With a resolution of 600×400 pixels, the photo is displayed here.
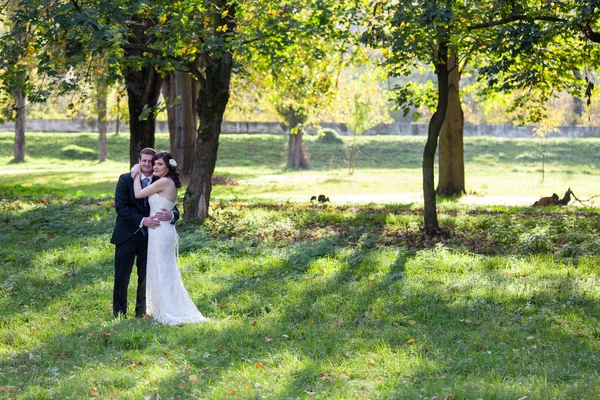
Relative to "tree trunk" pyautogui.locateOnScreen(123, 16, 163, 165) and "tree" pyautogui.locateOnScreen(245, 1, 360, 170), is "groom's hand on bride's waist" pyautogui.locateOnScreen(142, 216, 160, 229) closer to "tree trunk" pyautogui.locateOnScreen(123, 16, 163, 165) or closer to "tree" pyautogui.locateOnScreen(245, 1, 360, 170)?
"tree" pyautogui.locateOnScreen(245, 1, 360, 170)

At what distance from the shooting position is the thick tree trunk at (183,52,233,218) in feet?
52.1

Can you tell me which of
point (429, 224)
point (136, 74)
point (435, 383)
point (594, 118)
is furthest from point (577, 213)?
point (594, 118)

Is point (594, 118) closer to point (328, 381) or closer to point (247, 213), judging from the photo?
point (247, 213)

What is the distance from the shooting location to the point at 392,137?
6219 centimetres

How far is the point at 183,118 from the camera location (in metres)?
27.5

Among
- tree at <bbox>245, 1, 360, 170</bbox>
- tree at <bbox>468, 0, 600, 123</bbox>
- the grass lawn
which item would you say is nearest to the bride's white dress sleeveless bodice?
Result: the grass lawn

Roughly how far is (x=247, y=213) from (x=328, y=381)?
33.6 feet

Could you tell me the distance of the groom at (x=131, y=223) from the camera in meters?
8.66

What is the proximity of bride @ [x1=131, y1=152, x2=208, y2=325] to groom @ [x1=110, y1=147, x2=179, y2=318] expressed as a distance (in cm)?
9

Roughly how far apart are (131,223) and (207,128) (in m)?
7.47

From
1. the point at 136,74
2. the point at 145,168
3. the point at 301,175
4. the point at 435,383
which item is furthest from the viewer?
the point at 301,175

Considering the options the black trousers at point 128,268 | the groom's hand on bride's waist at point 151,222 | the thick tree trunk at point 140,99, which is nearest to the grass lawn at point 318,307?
the black trousers at point 128,268

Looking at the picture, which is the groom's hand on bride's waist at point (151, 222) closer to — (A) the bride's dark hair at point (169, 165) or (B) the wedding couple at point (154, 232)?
(B) the wedding couple at point (154, 232)

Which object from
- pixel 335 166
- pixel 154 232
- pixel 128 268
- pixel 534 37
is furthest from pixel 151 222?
pixel 335 166
